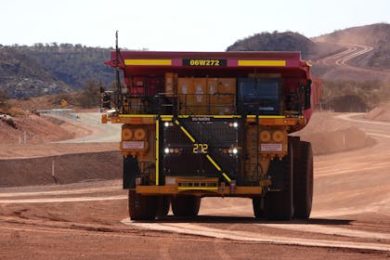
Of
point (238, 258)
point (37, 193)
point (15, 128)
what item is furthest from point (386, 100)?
point (238, 258)

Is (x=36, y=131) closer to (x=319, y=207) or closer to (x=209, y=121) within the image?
(x=319, y=207)

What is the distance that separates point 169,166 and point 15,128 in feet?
174

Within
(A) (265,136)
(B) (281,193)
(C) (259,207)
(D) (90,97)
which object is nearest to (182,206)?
(C) (259,207)

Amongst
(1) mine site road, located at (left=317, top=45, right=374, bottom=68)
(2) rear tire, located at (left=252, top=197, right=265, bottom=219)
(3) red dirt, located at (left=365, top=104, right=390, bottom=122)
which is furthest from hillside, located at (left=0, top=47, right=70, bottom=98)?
(2) rear tire, located at (left=252, top=197, right=265, bottom=219)

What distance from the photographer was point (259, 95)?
2114cm

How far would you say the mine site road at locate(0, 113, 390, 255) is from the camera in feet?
58.0

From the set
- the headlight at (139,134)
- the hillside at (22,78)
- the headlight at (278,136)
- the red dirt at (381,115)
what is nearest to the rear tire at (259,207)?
the headlight at (278,136)

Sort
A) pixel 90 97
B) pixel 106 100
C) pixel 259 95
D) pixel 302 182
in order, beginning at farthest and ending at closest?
pixel 90 97
pixel 302 182
pixel 259 95
pixel 106 100

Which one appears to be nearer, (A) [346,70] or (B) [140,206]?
(B) [140,206]

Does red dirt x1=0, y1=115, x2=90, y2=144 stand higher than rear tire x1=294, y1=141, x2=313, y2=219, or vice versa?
→ rear tire x1=294, y1=141, x2=313, y2=219

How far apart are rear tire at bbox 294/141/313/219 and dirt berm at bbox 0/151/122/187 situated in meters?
19.5

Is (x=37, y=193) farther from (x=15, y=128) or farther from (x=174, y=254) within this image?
(x=15, y=128)

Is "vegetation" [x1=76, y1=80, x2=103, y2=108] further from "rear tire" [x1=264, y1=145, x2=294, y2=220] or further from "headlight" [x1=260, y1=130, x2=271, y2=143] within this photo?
"headlight" [x1=260, y1=130, x2=271, y2=143]

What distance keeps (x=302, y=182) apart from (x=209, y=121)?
3.90 meters
